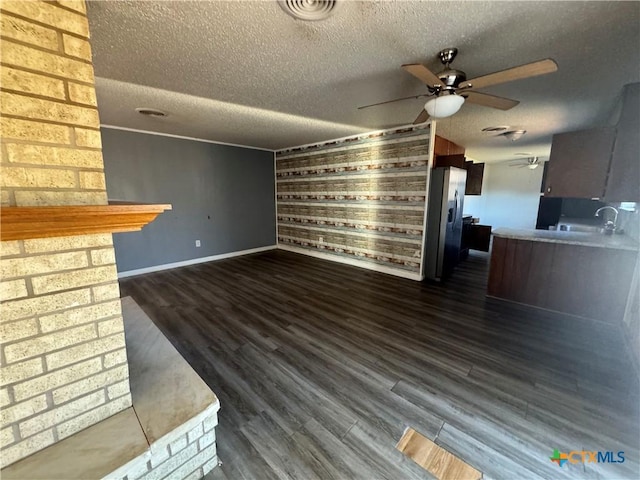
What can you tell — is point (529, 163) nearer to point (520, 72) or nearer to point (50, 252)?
point (520, 72)

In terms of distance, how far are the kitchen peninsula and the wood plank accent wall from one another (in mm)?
1174

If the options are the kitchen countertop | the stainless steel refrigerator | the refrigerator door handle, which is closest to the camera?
the kitchen countertop

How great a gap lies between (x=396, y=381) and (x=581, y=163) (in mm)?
2819

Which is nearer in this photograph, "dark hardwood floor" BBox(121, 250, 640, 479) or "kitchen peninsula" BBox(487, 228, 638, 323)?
"dark hardwood floor" BBox(121, 250, 640, 479)

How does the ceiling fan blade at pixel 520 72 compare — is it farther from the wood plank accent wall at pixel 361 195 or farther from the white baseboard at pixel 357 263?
the white baseboard at pixel 357 263

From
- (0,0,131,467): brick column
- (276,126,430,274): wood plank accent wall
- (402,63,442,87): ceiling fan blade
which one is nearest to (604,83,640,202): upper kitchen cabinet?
(402,63,442,87): ceiling fan blade

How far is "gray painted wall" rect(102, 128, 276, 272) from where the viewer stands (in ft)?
13.6

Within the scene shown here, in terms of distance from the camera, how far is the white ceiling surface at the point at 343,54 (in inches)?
58.5

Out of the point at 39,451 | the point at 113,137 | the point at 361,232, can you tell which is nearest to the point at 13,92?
the point at 39,451

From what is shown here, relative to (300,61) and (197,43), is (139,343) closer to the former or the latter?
(197,43)

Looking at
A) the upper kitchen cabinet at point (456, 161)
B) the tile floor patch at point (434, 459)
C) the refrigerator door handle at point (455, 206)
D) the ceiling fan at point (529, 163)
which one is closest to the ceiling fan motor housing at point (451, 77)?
the upper kitchen cabinet at point (456, 161)

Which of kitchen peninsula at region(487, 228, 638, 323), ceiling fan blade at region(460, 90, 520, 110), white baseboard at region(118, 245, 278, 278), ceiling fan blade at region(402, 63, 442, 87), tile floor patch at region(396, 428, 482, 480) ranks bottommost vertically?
tile floor patch at region(396, 428, 482, 480)

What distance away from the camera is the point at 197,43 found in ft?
5.88

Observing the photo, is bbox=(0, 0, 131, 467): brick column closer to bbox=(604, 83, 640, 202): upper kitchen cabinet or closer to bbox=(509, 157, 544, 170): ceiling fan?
bbox=(604, 83, 640, 202): upper kitchen cabinet
